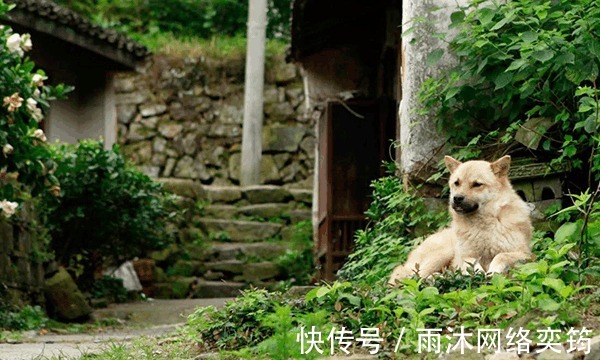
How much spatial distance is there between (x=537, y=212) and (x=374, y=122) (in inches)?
197

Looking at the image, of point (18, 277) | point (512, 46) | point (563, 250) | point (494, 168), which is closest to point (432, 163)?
point (512, 46)

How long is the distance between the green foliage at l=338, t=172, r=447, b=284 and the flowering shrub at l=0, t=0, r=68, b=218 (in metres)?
3.42

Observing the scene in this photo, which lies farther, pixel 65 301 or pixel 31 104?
pixel 65 301

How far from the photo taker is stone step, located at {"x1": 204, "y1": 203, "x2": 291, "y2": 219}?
1975 cm

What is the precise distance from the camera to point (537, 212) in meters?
8.80

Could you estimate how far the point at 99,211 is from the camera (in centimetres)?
1441

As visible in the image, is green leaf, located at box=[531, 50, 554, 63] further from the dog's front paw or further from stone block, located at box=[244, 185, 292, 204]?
stone block, located at box=[244, 185, 292, 204]

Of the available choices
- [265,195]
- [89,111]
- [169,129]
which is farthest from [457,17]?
[169,129]

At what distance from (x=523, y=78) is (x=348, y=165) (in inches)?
225

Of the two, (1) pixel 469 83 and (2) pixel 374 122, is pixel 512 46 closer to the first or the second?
(1) pixel 469 83

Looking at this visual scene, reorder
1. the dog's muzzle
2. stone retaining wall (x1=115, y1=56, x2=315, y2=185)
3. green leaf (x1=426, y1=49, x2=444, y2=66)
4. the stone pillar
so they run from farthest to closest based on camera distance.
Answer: stone retaining wall (x1=115, y1=56, x2=315, y2=185) → the stone pillar → green leaf (x1=426, y1=49, x2=444, y2=66) → the dog's muzzle

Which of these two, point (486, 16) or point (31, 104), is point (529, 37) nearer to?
point (486, 16)

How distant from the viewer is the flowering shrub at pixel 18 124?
10.3 meters

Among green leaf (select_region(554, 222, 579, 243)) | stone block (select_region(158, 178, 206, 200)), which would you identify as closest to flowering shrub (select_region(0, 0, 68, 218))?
green leaf (select_region(554, 222, 579, 243))
